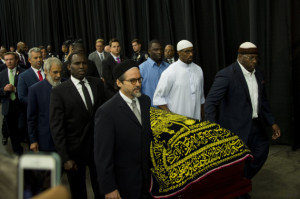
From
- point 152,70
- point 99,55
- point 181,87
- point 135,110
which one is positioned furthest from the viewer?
point 99,55

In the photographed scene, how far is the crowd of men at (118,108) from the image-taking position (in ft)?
7.73

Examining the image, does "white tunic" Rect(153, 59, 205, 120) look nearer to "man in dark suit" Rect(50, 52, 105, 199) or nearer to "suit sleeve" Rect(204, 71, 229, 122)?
"suit sleeve" Rect(204, 71, 229, 122)

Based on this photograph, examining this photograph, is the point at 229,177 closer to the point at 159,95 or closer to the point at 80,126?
the point at 80,126

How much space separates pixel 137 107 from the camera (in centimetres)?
247

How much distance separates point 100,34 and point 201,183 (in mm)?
9049

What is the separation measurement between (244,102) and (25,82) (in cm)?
268

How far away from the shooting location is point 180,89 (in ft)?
13.7

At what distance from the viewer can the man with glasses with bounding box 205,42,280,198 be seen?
11.3ft

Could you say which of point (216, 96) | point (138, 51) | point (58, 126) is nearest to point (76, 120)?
point (58, 126)

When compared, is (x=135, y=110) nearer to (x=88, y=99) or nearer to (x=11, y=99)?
(x=88, y=99)

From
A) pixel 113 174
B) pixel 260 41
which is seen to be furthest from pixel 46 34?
pixel 113 174

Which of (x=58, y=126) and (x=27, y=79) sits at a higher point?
(x=27, y=79)

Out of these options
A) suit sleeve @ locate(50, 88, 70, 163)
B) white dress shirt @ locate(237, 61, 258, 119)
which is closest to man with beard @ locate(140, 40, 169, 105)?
white dress shirt @ locate(237, 61, 258, 119)

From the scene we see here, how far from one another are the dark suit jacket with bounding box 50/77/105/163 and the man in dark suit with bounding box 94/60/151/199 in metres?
0.78
